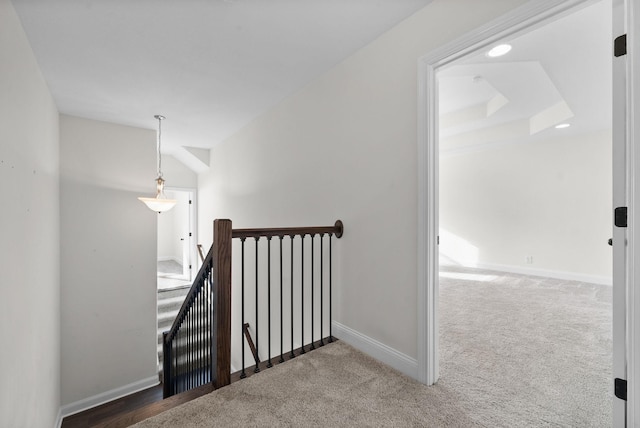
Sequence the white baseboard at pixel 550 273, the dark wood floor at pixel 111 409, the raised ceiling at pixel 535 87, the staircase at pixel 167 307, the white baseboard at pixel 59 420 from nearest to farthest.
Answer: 1. the raised ceiling at pixel 535 87
2. the white baseboard at pixel 59 420
3. the dark wood floor at pixel 111 409
4. the white baseboard at pixel 550 273
5. the staircase at pixel 167 307

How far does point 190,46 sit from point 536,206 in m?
5.49

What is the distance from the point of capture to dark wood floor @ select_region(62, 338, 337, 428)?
1341 mm

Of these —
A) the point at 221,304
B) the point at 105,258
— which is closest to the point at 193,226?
the point at 105,258

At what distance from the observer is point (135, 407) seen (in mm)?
3465

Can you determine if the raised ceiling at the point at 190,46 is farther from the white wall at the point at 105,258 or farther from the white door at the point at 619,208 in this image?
the white door at the point at 619,208

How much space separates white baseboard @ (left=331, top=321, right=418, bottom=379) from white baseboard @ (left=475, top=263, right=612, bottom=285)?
4276 millimetres

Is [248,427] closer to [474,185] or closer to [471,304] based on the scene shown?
[471,304]

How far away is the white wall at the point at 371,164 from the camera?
68.2 inches

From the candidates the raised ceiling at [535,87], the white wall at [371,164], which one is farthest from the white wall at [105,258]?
the raised ceiling at [535,87]

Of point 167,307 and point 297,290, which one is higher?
point 297,290

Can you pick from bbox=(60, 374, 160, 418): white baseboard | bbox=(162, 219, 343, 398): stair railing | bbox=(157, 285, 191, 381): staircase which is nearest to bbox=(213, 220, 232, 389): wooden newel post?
bbox=(162, 219, 343, 398): stair railing

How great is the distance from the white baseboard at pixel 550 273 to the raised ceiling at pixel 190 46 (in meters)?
4.82

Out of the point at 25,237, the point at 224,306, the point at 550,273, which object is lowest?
the point at 550,273

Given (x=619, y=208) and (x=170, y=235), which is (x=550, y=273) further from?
(x=170, y=235)
